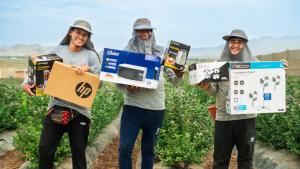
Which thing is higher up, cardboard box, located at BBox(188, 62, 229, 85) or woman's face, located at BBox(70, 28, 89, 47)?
woman's face, located at BBox(70, 28, 89, 47)

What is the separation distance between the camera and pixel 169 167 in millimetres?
6500

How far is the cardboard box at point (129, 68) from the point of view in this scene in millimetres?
4949

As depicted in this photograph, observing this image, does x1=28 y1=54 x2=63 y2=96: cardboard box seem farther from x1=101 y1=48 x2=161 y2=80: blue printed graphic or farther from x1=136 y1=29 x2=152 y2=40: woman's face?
x1=136 y1=29 x2=152 y2=40: woman's face

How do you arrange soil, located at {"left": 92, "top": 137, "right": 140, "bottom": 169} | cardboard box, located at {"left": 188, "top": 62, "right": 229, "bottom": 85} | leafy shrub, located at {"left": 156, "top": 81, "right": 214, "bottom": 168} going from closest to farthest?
cardboard box, located at {"left": 188, "top": 62, "right": 229, "bottom": 85}, leafy shrub, located at {"left": 156, "top": 81, "right": 214, "bottom": 168}, soil, located at {"left": 92, "top": 137, "right": 140, "bottom": 169}

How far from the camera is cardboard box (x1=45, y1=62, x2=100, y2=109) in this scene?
5.02 metres

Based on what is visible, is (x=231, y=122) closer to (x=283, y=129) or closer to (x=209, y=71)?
(x=209, y=71)

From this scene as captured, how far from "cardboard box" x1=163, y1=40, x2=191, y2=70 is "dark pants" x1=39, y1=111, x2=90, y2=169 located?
1.00 meters

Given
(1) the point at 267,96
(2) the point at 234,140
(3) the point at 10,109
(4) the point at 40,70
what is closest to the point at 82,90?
(4) the point at 40,70

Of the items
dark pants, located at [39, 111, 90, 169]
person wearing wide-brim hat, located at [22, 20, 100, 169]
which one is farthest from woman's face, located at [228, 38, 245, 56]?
dark pants, located at [39, 111, 90, 169]

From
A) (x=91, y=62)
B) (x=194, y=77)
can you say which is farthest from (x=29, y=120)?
(x=194, y=77)

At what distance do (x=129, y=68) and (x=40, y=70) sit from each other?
861 millimetres

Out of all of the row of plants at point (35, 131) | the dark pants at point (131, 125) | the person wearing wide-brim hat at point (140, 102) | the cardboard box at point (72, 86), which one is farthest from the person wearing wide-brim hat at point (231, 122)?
the row of plants at point (35, 131)

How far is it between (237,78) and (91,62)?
145 centimetres

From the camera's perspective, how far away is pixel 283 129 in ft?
23.7
